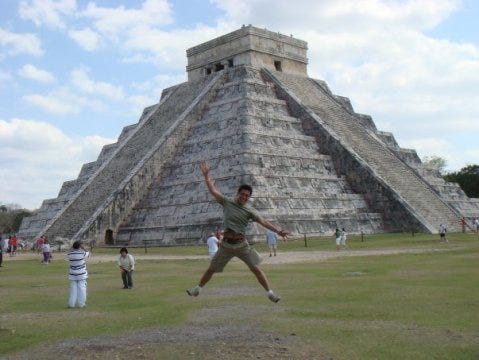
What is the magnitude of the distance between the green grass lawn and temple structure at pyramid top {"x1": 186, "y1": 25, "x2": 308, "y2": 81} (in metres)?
24.3

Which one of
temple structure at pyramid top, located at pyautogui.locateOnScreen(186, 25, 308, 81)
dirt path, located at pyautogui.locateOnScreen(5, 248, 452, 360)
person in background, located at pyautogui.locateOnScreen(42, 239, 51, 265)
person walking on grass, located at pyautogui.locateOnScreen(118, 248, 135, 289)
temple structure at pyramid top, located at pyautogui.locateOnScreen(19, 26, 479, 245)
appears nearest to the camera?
dirt path, located at pyautogui.locateOnScreen(5, 248, 452, 360)

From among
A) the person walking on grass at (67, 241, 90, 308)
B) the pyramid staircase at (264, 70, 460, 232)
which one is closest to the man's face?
the person walking on grass at (67, 241, 90, 308)

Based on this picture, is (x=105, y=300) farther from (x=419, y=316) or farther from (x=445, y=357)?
(x=445, y=357)

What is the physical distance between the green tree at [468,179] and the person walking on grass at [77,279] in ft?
174

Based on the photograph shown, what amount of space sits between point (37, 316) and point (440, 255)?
1346 cm

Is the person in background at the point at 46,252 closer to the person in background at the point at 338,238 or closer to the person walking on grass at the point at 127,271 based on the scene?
the person walking on grass at the point at 127,271

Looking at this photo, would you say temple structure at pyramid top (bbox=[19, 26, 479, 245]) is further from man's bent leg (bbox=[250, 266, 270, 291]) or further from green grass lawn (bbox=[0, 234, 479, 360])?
man's bent leg (bbox=[250, 266, 270, 291])

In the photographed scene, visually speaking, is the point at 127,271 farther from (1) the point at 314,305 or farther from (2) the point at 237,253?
(2) the point at 237,253

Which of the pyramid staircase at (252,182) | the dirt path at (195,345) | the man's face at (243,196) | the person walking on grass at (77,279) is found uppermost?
the pyramid staircase at (252,182)

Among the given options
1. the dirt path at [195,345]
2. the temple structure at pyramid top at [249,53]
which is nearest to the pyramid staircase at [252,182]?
the temple structure at pyramid top at [249,53]

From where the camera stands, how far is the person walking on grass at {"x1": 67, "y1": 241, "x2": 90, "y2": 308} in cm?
1066

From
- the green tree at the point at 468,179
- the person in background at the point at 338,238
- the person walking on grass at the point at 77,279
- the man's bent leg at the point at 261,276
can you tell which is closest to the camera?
the man's bent leg at the point at 261,276

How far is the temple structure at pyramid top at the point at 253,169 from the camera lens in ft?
97.2

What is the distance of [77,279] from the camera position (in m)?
10.8
